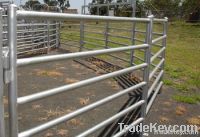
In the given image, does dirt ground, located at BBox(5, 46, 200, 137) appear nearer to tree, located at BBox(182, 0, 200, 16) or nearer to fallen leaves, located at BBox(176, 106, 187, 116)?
fallen leaves, located at BBox(176, 106, 187, 116)

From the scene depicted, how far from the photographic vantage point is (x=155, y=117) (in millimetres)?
4793

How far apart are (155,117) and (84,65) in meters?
3.91

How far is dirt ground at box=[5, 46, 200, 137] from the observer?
4.09m

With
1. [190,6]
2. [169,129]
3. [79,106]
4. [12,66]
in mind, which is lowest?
[169,129]

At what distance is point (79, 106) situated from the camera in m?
4.90

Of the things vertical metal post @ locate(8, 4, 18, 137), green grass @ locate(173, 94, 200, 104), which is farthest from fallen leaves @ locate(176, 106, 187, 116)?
vertical metal post @ locate(8, 4, 18, 137)

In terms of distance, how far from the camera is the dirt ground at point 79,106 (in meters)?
4.09

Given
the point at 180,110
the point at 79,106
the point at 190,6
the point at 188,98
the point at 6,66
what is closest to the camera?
the point at 6,66

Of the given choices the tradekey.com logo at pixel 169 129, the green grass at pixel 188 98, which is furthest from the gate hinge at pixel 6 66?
the green grass at pixel 188 98

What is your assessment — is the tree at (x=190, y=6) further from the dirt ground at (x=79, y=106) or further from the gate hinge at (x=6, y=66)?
the gate hinge at (x=6, y=66)

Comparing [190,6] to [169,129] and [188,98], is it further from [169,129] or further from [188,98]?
[169,129]

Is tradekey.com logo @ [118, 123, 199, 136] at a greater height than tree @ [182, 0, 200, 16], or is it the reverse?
tree @ [182, 0, 200, 16]

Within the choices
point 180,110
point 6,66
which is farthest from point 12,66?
point 180,110

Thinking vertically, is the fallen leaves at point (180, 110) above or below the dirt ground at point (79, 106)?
below
